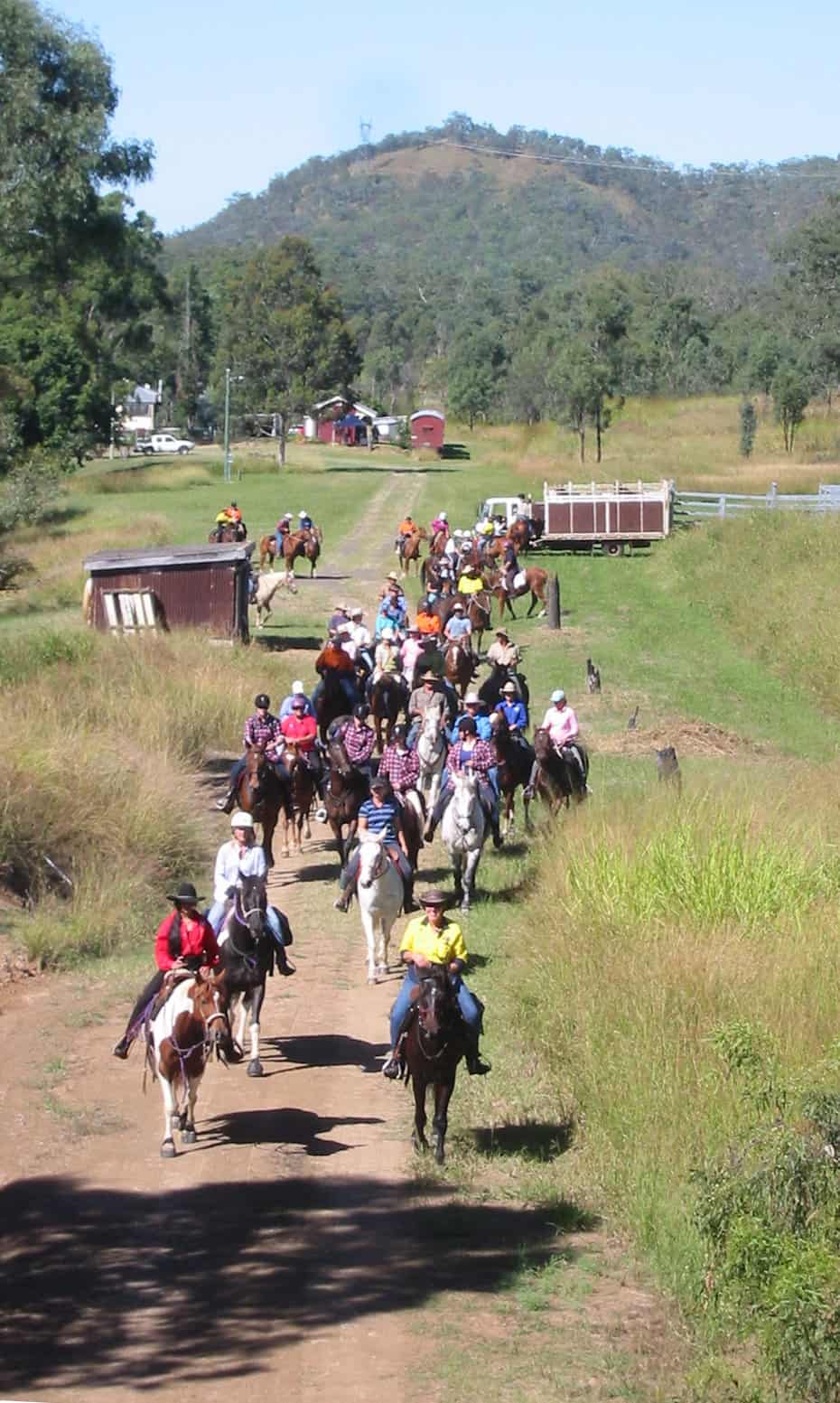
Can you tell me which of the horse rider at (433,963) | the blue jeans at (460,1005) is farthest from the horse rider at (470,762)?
→ the blue jeans at (460,1005)

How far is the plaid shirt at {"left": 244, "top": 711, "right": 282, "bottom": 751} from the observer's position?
1972 cm

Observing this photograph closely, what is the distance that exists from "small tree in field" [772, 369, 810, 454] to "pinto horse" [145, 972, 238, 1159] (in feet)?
222

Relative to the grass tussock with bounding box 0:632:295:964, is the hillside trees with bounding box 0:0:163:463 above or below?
above

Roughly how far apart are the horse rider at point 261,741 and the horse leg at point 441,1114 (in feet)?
23.3

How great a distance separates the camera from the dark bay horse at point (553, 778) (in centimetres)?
2070

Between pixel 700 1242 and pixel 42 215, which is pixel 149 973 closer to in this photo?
pixel 700 1242

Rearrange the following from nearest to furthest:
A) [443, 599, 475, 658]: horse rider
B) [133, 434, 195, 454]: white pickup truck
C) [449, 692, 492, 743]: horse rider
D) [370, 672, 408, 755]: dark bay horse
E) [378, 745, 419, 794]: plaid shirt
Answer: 1. [378, 745, 419, 794]: plaid shirt
2. [449, 692, 492, 743]: horse rider
3. [370, 672, 408, 755]: dark bay horse
4. [443, 599, 475, 658]: horse rider
5. [133, 434, 195, 454]: white pickup truck

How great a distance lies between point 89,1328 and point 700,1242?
3.34 metres

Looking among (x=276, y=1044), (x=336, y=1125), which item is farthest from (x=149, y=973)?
(x=336, y=1125)

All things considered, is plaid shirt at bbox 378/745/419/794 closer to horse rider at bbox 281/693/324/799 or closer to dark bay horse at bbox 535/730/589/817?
horse rider at bbox 281/693/324/799

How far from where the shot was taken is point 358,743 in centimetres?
1909

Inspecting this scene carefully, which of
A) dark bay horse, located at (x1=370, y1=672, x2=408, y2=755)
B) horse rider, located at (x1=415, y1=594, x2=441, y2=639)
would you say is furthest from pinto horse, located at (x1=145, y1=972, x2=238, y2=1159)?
horse rider, located at (x1=415, y1=594, x2=441, y2=639)

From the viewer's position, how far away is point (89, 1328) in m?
10.2

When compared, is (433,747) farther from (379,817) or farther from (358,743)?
(379,817)
